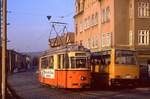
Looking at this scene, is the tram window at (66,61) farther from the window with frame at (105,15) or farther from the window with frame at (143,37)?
the window with frame at (105,15)

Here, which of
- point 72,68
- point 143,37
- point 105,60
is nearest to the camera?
point 72,68

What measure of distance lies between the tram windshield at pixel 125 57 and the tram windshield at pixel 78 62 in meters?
4.16

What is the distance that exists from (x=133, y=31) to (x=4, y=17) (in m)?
34.8

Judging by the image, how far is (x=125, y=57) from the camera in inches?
1453

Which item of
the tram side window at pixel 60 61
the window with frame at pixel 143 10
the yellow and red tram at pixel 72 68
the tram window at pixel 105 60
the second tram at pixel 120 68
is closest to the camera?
the yellow and red tram at pixel 72 68

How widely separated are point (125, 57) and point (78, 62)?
5.07 m

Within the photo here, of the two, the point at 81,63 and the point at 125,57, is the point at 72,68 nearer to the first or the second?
the point at 81,63

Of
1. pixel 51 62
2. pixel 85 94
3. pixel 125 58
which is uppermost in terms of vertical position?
pixel 125 58

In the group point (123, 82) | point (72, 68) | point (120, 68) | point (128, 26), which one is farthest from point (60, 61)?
point (128, 26)

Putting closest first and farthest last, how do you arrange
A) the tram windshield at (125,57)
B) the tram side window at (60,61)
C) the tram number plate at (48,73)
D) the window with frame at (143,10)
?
the tram side window at (60,61), the tram number plate at (48,73), the tram windshield at (125,57), the window with frame at (143,10)

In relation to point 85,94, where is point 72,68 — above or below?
above

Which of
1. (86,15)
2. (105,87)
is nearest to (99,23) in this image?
(86,15)

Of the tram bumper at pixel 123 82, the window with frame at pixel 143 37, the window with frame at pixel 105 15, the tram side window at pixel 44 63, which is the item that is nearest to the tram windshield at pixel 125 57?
the tram bumper at pixel 123 82

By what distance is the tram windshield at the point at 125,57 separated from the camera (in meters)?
36.8
